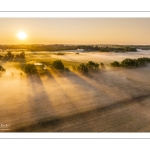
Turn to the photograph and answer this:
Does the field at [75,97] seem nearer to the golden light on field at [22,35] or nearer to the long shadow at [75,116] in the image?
the long shadow at [75,116]

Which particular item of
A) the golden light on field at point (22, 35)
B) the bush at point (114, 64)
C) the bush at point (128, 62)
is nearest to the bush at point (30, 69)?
the golden light on field at point (22, 35)

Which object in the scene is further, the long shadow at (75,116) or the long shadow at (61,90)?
the long shadow at (61,90)

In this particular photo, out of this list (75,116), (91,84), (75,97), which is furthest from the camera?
(91,84)

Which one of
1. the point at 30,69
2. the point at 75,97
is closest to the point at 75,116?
the point at 75,97

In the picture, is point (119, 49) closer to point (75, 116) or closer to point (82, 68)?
point (82, 68)
